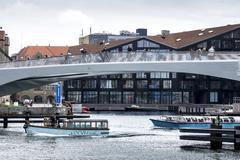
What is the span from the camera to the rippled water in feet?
162

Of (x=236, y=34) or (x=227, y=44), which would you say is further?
(x=236, y=34)

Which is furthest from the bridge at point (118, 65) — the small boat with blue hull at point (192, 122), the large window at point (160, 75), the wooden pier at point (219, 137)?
the large window at point (160, 75)

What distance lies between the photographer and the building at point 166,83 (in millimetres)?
144750

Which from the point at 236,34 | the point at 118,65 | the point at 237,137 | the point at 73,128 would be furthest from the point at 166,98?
the point at 237,137

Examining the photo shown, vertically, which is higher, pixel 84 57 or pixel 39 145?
pixel 84 57

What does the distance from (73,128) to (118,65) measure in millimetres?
8723

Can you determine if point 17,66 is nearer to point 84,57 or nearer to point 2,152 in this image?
point 84,57

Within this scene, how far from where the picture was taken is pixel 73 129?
6775cm

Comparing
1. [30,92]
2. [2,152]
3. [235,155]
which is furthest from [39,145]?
[30,92]

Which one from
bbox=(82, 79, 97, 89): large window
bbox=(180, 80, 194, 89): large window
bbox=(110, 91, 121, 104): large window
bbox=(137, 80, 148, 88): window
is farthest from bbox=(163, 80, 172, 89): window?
bbox=(82, 79, 97, 89): large window

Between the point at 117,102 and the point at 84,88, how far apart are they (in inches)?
325

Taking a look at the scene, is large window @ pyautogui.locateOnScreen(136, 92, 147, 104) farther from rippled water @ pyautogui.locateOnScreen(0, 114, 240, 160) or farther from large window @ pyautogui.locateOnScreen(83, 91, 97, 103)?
rippled water @ pyautogui.locateOnScreen(0, 114, 240, 160)

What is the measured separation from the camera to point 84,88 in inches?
6112

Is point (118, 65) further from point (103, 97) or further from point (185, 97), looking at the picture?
point (103, 97)
